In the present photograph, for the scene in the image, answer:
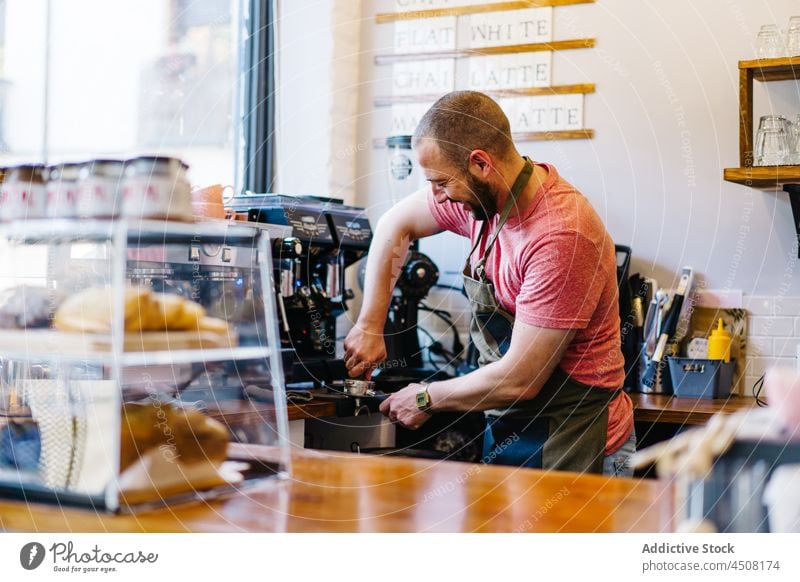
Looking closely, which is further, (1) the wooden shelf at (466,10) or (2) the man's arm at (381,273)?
(1) the wooden shelf at (466,10)

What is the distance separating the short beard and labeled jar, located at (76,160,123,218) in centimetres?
82

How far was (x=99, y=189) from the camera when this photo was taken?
88 centimetres

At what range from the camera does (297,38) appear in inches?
103

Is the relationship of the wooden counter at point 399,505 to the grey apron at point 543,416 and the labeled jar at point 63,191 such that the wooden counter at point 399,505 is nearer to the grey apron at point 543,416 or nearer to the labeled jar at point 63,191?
the labeled jar at point 63,191

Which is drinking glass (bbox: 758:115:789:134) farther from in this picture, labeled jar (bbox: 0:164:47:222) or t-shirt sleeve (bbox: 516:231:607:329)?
labeled jar (bbox: 0:164:47:222)

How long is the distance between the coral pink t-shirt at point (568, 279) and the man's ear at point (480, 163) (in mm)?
96

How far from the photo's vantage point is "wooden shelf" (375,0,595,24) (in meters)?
2.54

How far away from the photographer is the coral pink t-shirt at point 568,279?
5.15ft

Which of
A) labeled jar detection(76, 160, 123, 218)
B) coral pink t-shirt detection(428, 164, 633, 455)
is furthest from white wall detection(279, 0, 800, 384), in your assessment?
labeled jar detection(76, 160, 123, 218)

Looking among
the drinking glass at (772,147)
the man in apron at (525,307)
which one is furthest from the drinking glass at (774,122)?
the man in apron at (525,307)

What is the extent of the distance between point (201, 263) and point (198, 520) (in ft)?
0.90

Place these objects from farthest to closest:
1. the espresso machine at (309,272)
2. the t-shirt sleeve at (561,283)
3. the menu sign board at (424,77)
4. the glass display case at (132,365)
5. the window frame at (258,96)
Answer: the menu sign board at (424,77) < the window frame at (258,96) < the espresso machine at (309,272) < the t-shirt sleeve at (561,283) < the glass display case at (132,365)
